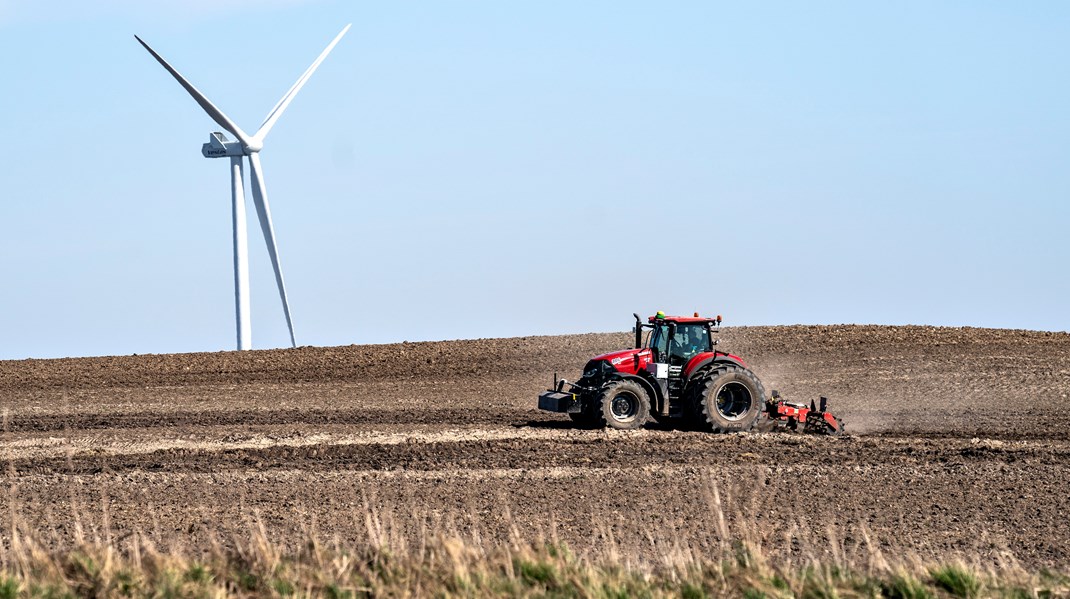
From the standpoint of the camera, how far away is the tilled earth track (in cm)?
1230

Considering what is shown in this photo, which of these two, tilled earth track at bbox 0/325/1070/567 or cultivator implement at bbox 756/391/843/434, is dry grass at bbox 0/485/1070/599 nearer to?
tilled earth track at bbox 0/325/1070/567

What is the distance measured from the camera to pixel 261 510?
13.5 m

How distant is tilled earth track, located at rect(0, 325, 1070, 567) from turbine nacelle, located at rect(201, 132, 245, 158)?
22.8ft

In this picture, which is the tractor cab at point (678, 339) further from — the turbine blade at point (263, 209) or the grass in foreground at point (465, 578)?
the turbine blade at point (263, 209)

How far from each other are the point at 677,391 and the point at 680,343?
79cm

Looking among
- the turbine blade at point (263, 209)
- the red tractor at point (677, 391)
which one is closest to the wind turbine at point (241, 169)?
the turbine blade at point (263, 209)

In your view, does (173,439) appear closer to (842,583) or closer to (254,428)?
(254,428)

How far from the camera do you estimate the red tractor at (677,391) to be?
1988 centimetres

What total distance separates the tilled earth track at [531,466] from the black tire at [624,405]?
0.93 feet

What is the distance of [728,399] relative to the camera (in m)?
20.2

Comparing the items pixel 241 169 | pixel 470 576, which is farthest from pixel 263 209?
pixel 470 576

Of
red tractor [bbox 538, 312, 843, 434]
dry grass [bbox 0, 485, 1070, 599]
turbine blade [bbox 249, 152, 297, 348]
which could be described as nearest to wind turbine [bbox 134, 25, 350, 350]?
turbine blade [bbox 249, 152, 297, 348]

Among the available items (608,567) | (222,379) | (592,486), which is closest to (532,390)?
(222,379)

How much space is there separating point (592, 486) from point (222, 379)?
21353 millimetres
